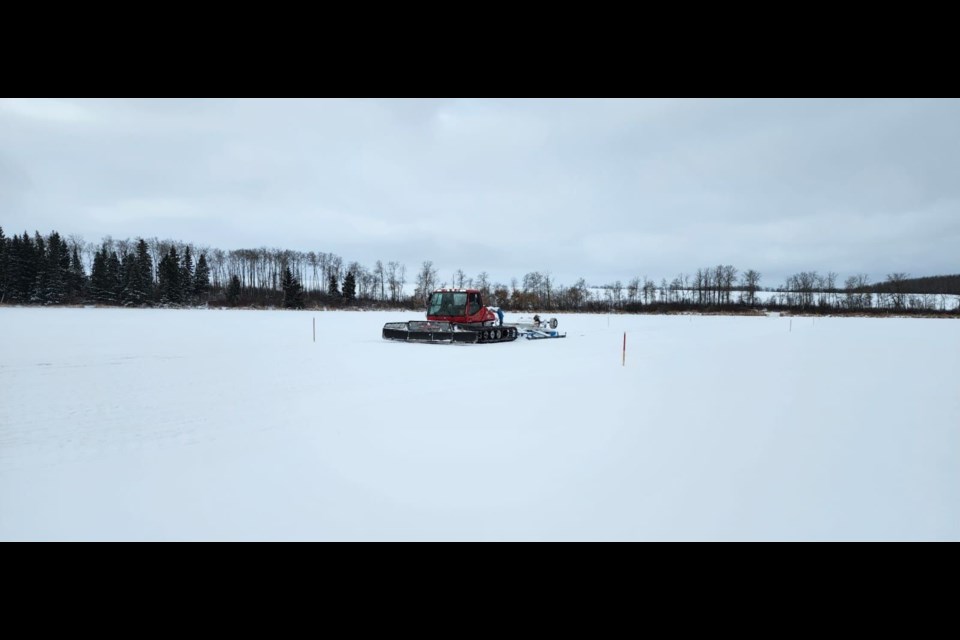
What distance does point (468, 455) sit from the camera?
5.21m

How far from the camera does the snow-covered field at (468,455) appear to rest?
3777 mm

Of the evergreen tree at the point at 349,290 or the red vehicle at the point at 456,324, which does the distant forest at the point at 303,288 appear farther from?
the red vehicle at the point at 456,324

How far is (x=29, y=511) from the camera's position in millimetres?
3895

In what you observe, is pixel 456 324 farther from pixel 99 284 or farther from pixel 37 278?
pixel 37 278

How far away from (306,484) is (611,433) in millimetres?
3841

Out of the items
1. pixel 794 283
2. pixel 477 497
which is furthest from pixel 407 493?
pixel 794 283

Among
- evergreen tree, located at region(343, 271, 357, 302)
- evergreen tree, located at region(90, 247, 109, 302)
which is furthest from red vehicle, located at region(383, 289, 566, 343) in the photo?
evergreen tree, located at region(90, 247, 109, 302)

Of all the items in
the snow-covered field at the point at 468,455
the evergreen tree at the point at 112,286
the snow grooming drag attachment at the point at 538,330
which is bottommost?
the snow-covered field at the point at 468,455

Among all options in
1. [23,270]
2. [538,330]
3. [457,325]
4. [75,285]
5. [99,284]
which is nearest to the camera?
[457,325]

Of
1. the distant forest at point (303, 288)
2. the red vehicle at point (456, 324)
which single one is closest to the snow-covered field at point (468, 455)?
the red vehicle at point (456, 324)

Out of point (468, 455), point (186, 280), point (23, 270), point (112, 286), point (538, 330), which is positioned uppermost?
point (23, 270)

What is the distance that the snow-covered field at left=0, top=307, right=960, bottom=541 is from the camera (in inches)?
149

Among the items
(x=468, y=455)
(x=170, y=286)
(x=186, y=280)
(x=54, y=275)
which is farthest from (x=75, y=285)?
(x=468, y=455)
